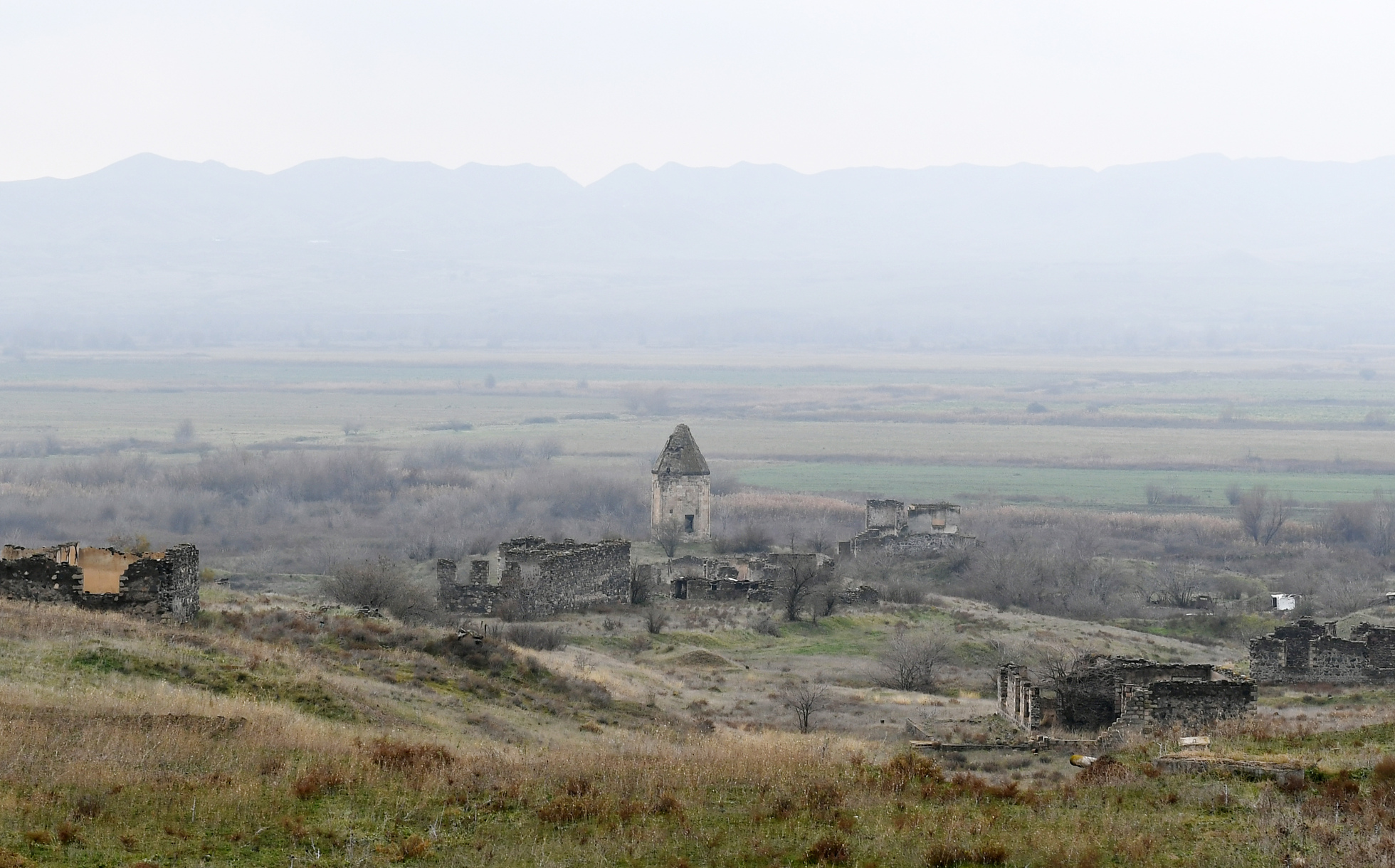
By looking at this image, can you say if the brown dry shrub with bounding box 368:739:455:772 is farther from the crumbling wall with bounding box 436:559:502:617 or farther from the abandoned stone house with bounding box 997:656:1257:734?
Answer: the crumbling wall with bounding box 436:559:502:617

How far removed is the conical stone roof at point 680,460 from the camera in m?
58.3

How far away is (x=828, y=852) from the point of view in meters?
13.2

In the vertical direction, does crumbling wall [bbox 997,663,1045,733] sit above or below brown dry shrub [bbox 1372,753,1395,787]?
below

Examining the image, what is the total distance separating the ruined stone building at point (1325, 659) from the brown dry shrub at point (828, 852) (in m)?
20.2

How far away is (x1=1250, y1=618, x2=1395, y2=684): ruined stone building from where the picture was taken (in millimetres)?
31000

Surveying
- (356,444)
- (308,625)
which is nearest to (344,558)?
(308,625)

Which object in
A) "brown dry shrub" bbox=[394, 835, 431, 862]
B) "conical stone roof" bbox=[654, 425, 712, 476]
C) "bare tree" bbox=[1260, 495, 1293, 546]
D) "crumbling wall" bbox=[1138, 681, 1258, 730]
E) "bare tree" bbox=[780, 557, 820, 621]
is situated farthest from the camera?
"bare tree" bbox=[1260, 495, 1293, 546]

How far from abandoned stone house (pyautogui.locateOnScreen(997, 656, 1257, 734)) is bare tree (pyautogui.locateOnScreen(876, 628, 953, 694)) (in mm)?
4311

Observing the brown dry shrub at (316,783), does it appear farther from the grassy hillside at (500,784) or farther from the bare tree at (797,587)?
the bare tree at (797,587)

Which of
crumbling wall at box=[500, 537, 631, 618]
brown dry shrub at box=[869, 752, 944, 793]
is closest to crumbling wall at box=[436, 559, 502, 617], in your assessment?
crumbling wall at box=[500, 537, 631, 618]

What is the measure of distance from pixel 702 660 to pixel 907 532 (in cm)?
2679

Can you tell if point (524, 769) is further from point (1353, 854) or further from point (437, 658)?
point (437, 658)

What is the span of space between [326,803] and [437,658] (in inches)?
443

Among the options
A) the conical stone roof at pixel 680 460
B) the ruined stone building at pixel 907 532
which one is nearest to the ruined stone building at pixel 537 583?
the conical stone roof at pixel 680 460
